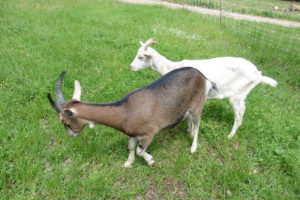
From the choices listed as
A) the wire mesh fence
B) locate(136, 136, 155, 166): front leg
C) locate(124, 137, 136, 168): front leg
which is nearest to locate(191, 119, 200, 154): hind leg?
locate(136, 136, 155, 166): front leg

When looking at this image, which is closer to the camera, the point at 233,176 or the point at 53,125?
the point at 233,176

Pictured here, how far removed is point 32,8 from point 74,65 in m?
5.00

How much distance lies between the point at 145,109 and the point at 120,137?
0.84 metres

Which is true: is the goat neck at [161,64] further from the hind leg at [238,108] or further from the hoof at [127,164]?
the hoof at [127,164]

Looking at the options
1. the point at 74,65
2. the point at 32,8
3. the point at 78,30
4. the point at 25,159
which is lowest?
the point at 25,159

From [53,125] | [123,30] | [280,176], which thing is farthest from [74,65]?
[280,176]

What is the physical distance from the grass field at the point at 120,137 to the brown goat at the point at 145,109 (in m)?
0.34

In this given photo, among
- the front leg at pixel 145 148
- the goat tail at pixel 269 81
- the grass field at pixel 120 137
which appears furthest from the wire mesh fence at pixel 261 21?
the front leg at pixel 145 148

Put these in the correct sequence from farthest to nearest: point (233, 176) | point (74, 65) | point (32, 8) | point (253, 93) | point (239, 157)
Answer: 1. point (32, 8)
2. point (74, 65)
3. point (253, 93)
4. point (239, 157)
5. point (233, 176)

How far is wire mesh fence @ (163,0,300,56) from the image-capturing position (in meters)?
6.39

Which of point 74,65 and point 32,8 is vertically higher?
point 32,8

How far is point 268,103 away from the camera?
4.27m

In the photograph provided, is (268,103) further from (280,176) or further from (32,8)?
(32,8)

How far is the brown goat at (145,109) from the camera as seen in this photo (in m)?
2.65
